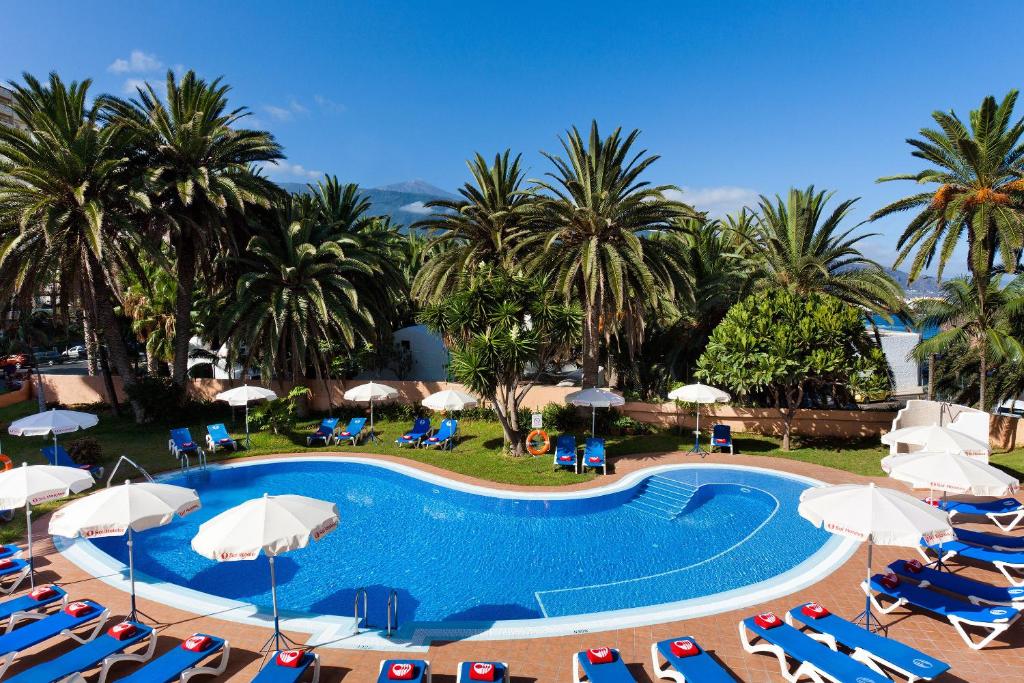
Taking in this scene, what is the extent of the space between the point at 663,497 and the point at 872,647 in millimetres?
8619

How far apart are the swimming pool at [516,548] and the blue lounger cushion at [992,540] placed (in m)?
2.32

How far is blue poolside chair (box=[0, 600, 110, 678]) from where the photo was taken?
23.3ft

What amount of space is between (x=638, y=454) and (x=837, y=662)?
41.0ft

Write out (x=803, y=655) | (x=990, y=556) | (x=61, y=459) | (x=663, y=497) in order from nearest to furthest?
1. (x=803, y=655)
2. (x=990, y=556)
3. (x=663, y=497)
4. (x=61, y=459)

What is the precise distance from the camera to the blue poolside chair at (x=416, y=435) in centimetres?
2109

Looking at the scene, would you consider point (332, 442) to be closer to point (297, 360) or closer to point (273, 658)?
point (297, 360)

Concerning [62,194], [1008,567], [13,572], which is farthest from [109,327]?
[1008,567]

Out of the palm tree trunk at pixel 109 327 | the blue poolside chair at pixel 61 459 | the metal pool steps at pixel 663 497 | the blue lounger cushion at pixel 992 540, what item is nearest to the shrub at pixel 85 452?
the blue poolside chair at pixel 61 459

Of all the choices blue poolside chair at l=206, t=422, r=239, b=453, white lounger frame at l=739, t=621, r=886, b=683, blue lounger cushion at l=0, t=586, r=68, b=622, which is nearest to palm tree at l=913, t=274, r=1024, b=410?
white lounger frame at l=739, t=621, r=886, b=683

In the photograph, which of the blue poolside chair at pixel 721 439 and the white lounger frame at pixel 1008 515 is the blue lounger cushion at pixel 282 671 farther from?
the blue poolside chair at pixel 721 439

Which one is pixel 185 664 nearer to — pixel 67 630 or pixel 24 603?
pixel 67 630

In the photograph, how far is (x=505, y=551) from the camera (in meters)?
12.3

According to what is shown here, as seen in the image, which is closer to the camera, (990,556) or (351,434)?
(990,556)

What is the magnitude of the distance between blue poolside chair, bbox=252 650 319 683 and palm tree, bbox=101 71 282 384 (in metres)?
19.1
